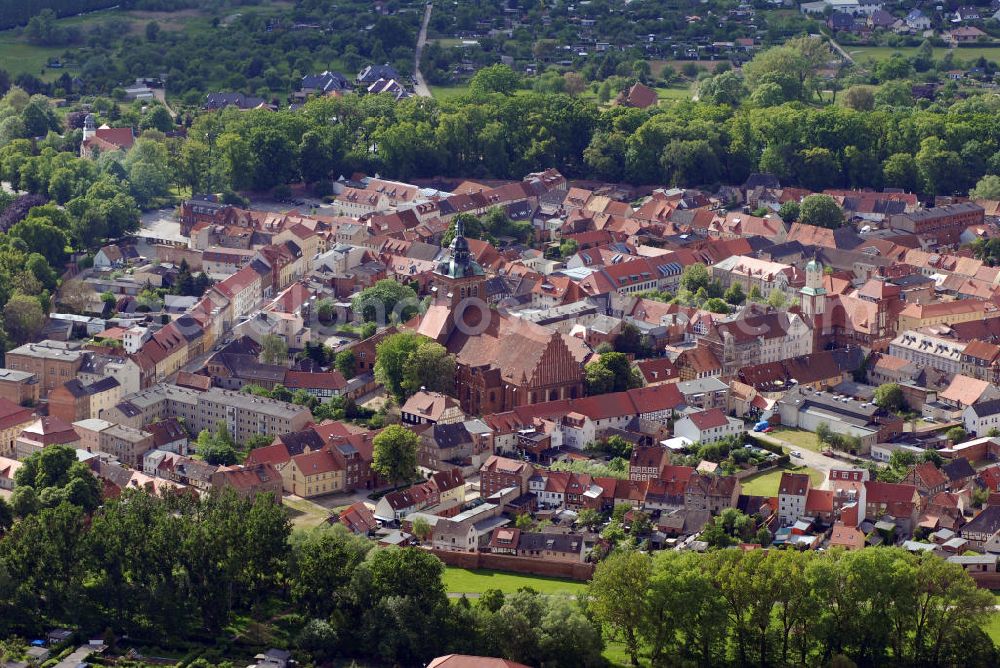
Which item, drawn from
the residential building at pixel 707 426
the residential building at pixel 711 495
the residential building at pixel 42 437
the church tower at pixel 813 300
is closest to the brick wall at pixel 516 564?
the residential building at pixel 711 495

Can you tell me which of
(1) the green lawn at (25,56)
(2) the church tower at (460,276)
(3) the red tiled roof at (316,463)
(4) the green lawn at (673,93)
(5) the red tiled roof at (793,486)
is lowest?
(4) the green lawn at (673,93)

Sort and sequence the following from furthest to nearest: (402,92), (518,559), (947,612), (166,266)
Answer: (402,92) < (166,266) < (518,559) < (947,612)

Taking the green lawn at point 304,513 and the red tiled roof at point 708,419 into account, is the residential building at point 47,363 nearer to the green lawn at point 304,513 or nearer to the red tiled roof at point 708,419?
the green lawn at point 304,513

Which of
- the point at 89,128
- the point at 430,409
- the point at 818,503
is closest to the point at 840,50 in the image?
the point at 89,128

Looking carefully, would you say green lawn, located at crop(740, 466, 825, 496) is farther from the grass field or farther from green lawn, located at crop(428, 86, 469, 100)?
the grass field

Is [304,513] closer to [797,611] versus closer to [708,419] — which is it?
[708,419]

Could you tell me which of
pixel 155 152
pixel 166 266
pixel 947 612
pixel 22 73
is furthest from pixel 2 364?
pixel 22 73

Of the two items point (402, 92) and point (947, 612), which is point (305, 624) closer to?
point (947, 612)
